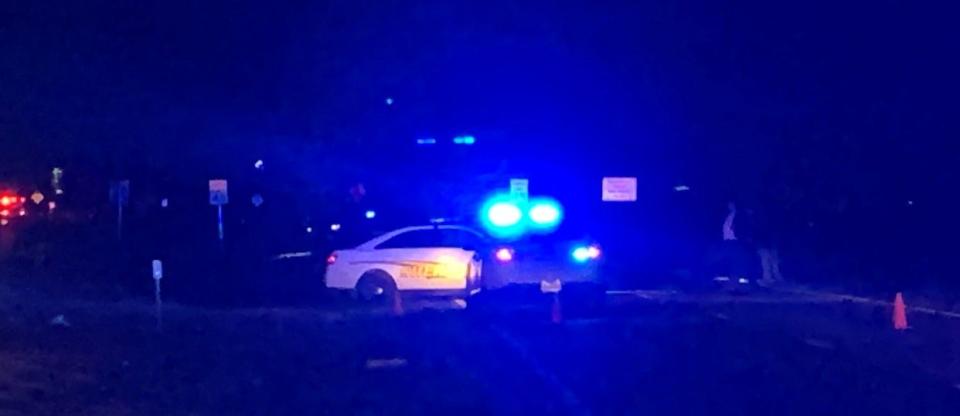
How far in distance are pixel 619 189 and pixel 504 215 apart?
13080 mm

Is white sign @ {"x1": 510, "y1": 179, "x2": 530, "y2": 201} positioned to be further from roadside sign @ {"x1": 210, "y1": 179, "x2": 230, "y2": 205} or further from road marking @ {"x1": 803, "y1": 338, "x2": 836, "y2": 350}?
road marking @ {"x1": 803, "y1": 338, "x2": 836, "y2": 350}

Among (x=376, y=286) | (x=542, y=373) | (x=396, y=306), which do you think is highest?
(x=376, y=286)

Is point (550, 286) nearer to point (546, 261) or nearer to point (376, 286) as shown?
point (546, 261)

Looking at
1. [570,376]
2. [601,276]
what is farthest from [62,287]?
[570,376]

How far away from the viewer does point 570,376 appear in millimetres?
16531

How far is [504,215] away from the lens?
27.2 metres

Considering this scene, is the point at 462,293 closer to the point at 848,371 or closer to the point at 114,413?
the point at 848,371

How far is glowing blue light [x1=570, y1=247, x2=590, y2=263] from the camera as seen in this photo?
25891 mm

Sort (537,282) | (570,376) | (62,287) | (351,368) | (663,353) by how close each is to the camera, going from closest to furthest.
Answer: (570,376) < (351,368) < (663,353) < (537,282) < (62,287)

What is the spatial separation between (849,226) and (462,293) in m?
18.4

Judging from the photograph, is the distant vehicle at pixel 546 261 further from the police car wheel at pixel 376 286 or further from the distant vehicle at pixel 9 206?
the distant vehicle at pixel 9 206

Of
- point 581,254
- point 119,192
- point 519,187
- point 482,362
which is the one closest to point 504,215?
point 581,254

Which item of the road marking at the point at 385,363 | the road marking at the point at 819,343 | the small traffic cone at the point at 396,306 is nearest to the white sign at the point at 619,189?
the small traffic cone at the point at 396,306

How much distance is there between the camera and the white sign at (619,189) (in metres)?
39.9
